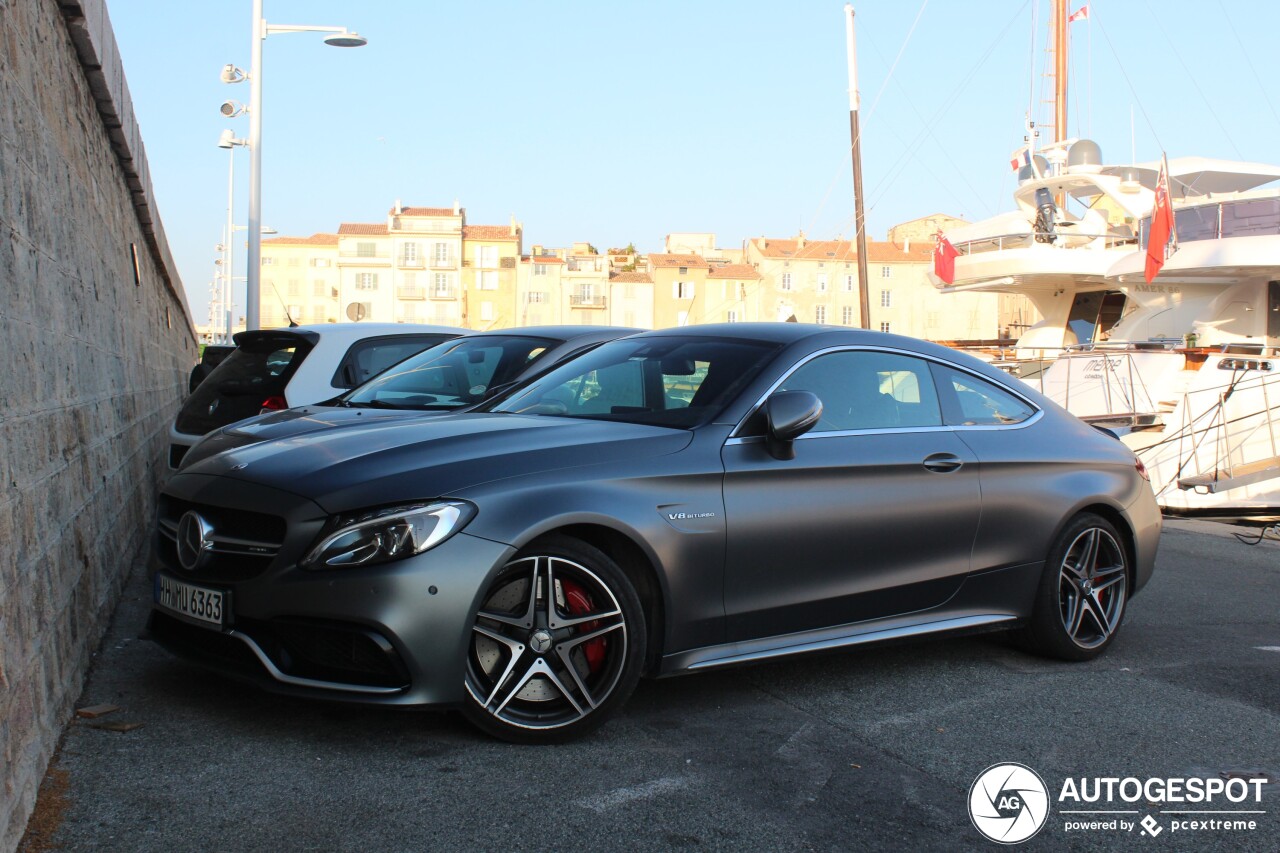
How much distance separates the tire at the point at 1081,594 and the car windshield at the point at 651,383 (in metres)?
1.81

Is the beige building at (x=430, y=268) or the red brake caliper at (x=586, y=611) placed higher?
the beige building at (x=430, y=268)

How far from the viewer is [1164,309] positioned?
2684cm

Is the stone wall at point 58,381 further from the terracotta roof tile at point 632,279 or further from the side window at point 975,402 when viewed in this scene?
the terracotta roof tile at point 632,279

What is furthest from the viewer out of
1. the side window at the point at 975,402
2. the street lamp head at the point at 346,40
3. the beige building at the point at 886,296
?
the beige building at the point at 886,296

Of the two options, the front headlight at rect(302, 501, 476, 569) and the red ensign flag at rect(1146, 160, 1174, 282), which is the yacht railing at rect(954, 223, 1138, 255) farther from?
the front headlight at rect(302, 501, 476, 569)

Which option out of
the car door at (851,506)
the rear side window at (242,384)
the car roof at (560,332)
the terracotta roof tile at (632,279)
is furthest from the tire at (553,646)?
the terracotta roof tile at (632,279)

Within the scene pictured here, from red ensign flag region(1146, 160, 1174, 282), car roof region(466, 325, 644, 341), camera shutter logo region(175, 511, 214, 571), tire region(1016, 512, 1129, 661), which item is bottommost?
tire region(1016, 512, 1129, 661)

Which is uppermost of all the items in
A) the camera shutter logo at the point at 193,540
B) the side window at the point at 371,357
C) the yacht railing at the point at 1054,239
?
the yacht railing at the point at 1054,239

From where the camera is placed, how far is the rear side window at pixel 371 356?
27.9 ft

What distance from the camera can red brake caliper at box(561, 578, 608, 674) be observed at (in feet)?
14.0

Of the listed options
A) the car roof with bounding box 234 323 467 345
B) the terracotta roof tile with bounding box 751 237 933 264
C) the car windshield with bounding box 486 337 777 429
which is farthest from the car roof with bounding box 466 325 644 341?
the terracotta roof tile with bounding box 751 237 933 264

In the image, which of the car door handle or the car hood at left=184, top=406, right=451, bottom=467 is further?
the car door handle

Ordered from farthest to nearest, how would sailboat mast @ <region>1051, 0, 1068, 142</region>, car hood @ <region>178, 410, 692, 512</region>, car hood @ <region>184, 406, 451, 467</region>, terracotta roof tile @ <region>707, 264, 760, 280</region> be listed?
terracotta roof tile @ <region>707, 264, 760, 280</region> < sailboat mast @ <region>1051, 0, 1068, 142</region> < car hood @ <region>184, 406, 451, 467</region> < car hood @ <region>178, 410, 692, 512</region>

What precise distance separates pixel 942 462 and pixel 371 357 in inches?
181
